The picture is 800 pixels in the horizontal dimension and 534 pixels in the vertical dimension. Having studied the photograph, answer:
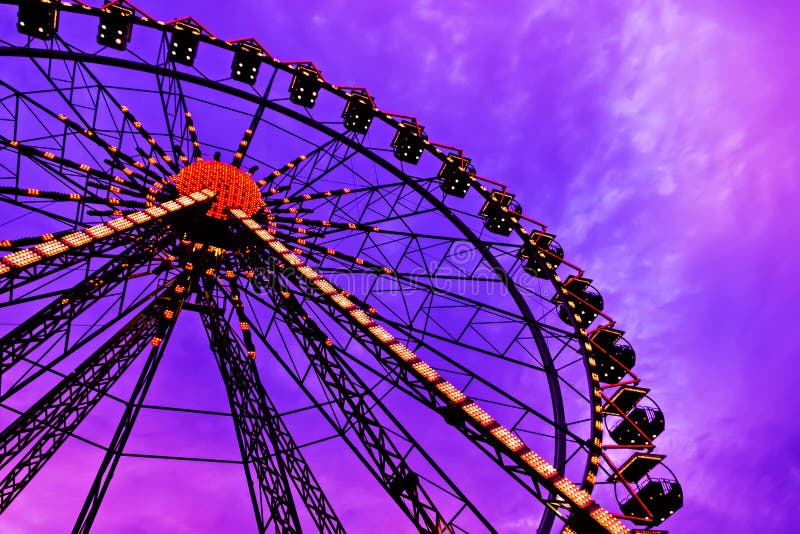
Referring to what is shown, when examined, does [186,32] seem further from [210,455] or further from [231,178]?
[210,455]

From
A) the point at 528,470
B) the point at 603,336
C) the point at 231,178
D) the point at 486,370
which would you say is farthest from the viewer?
the point at 486,370

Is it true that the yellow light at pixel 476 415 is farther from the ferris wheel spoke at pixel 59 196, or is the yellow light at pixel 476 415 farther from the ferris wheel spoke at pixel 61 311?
Answer: the ferris wheel spoke at pixel 59 196

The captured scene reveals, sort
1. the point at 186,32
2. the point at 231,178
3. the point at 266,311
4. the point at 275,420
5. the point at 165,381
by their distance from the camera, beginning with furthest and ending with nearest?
1. the point at 165,381
2. the point at 266,311
3. the point at 186,32
4. the point at 231,178
5. the point at 275,420

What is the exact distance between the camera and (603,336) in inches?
798

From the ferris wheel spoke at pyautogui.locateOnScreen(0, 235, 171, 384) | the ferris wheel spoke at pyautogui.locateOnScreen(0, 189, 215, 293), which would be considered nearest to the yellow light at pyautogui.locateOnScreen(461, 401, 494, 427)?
the ferris wheel spoke at pyautogui.locateOnScreen(0, 189, 215, 293)

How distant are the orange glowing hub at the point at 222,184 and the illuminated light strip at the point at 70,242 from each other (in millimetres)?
2069

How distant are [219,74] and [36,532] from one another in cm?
4979

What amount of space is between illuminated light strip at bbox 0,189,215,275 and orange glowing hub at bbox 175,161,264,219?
2069mm

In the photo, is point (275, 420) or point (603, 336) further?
point (603, 336)

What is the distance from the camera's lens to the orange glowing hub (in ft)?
51.3

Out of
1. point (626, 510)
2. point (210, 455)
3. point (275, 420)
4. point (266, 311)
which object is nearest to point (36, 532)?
point (210, 455)

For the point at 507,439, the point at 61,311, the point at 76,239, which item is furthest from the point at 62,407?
the point at 507,439

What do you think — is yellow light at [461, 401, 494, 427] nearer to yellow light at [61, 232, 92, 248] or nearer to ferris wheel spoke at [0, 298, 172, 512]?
yellow light at [61, 232, 92, 248]

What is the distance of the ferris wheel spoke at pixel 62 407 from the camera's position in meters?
13.5
